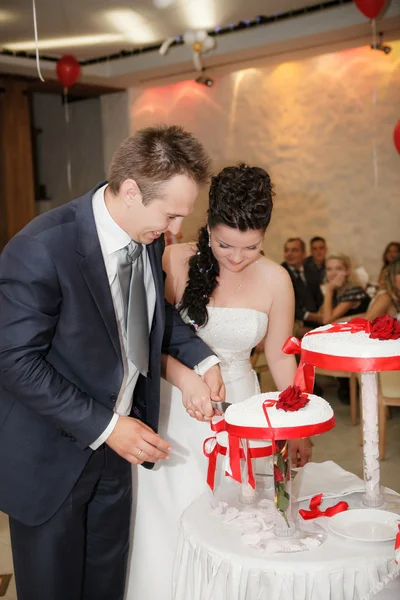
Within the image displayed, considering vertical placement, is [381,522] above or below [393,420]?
above

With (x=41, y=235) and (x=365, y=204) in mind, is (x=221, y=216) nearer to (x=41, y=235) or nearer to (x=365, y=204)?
(x=41, y=235)

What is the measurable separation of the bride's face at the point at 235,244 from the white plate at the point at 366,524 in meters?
1.02

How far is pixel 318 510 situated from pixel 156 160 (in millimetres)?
1010

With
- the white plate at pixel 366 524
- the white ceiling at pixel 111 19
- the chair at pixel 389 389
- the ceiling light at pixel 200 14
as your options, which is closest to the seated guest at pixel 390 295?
the chair at pixel 389 389

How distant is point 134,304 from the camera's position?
78.4 inches

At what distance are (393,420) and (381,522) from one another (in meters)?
4.68

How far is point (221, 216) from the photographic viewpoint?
95.6 inches

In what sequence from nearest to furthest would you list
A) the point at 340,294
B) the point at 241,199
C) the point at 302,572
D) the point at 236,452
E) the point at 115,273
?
the point at 302,572
the point at 236,452
the point at 115,273
the point at 241,199
the point at 340,294

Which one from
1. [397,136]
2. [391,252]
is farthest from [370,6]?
[391,252]

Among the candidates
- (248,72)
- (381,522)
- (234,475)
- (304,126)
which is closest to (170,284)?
(234,475)

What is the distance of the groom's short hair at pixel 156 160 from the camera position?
1.80 m

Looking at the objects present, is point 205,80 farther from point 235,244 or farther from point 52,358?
point 52,358

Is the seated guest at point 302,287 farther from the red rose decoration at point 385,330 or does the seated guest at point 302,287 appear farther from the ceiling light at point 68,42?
the red rose decoration at point 385,330

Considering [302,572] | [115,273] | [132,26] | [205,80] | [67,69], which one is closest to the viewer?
[302,572]
